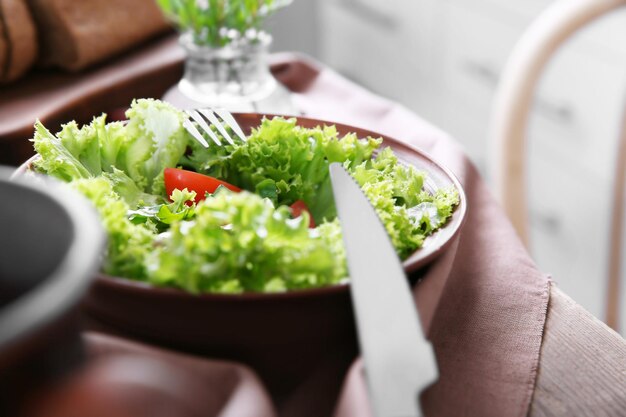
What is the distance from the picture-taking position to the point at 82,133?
0.57 metres

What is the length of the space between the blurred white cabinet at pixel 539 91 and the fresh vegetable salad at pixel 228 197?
1.16 m

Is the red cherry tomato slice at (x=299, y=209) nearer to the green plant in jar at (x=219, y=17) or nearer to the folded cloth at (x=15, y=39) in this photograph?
the green plant in jar at (x=219, y=17)

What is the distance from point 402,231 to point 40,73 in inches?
25.3

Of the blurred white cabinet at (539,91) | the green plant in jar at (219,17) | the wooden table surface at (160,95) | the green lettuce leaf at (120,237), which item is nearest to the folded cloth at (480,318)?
the wooden table surface at (160,95)

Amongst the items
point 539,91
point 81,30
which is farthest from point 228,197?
point 539,91

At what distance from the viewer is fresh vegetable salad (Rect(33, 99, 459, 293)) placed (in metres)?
0.43

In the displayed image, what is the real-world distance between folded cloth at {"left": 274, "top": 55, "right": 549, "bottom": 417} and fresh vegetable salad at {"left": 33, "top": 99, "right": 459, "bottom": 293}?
0.20 ft

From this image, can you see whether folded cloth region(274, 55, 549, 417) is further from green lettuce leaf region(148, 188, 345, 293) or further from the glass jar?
the glass jar

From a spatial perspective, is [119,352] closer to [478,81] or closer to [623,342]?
[623,342]

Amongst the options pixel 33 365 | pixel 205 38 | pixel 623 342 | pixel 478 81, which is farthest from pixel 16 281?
pixel 478 81

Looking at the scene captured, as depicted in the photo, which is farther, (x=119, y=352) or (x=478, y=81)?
(x=478, y=81)

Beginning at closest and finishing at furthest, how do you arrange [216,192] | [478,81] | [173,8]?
[216,192] < [173,8] < [478,81]

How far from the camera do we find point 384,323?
41 cm

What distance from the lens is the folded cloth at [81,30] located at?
0.93 meters
